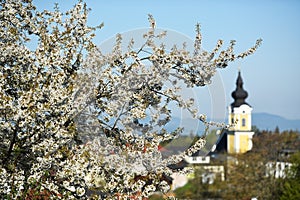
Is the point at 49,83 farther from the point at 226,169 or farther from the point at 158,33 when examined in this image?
the point at 226,169

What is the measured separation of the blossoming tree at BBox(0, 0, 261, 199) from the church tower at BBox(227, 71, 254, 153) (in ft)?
222

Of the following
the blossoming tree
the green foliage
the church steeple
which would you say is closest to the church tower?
the church steeple

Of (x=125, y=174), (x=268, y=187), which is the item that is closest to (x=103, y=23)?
(x=125, y=174)

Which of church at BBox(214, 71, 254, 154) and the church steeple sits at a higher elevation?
the church steeple

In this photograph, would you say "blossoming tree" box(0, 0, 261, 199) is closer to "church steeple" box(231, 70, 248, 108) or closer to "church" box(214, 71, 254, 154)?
"church" box(214, 71, 254, 154)

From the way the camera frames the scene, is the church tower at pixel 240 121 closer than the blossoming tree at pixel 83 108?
No

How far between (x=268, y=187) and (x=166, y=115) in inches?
1323

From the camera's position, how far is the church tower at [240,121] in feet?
246

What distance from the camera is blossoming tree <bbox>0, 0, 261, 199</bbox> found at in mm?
5285

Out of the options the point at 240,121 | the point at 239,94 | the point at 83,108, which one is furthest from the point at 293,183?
the point at 240,121

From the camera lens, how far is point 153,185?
6031mm

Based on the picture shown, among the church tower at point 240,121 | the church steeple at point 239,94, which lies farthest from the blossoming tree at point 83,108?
Answer: the church steeple at point 239,94

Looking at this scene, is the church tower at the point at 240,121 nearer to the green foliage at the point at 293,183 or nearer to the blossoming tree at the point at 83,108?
the green foliage at the point at 293,183

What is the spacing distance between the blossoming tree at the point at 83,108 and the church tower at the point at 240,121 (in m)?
67.7
